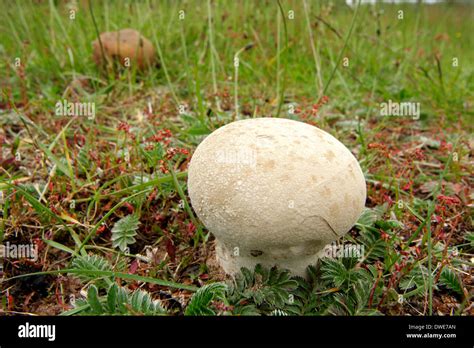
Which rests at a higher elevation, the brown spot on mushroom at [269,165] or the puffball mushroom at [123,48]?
the puffball mushroom at [123,48]

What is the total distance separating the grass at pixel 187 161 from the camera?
72.4 inches

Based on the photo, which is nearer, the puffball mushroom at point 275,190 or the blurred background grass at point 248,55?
the puffball mushroom at point 275,190

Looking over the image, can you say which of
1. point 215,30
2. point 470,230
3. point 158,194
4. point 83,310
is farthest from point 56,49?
point 470,230

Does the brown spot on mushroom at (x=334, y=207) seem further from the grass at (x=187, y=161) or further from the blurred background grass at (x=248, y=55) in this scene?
the blurred background grass at (x=248, y=55)

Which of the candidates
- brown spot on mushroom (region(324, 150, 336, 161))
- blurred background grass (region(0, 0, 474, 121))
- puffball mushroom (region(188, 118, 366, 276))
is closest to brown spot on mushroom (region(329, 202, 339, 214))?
puffball mushroom (region(188, 118, 366, 276))

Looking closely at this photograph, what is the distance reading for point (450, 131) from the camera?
3.42m

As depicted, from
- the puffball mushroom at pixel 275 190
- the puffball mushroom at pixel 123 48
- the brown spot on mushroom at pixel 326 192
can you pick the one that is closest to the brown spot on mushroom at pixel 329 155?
the puffball mushroom at pixel 275 190

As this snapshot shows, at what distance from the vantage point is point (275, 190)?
1.55 metres

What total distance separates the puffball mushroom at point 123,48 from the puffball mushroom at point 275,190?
2516mm

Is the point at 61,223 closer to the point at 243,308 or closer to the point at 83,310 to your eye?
the point at 83,310

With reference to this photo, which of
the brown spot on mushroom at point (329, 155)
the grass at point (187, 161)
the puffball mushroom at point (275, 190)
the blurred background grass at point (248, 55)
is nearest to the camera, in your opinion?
the puffball mushroom at point (275, 190)

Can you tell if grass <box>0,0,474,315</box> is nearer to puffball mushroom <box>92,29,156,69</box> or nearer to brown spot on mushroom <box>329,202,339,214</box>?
puffball mushroom <box>92,29,156,69</box>

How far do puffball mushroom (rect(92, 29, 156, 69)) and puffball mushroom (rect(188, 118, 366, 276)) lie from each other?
99.1 inches

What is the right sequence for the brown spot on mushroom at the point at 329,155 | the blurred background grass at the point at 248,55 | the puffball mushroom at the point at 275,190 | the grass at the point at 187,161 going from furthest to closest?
the blurred background grass at the point at 248,55, the grass at the point at 187,161, the brown spot on mushroom at the point at 329,155, the puffball mushroom at the point at 275,190
